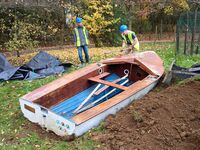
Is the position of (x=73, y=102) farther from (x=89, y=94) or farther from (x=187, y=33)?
(x=187, y=33)

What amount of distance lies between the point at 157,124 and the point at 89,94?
224 centimetres

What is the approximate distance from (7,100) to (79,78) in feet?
6.11

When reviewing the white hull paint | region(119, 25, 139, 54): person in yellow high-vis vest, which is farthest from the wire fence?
the white hull paint

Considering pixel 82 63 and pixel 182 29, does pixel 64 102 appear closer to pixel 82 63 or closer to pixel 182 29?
pixel 82 63

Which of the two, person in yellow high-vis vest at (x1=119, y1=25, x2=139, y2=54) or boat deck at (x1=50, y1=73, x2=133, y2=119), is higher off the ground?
person in yellow high-vis vest at (x1=119, y1=25, x2=139, y2=54)

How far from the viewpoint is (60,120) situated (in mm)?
5750

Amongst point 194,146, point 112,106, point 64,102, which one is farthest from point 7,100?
point 194,146

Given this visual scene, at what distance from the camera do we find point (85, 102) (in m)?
7.23

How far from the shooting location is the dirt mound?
5.34 metres

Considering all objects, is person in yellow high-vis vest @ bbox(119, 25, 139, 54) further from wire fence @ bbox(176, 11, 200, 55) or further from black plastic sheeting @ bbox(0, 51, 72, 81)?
wire fence @ bbox(176, 11, 200, 55)

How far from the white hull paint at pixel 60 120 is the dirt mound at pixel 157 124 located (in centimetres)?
14

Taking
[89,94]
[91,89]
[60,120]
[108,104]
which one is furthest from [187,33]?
[60,120]

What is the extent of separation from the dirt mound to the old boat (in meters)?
0.24

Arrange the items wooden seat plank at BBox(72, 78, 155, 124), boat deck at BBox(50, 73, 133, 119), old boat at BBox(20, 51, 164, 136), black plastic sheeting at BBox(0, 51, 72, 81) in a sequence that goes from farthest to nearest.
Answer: black plastic sheeting at BBox(0, 51, 72, 81) < boat deck at BBox(50, 73, 133, 119) < old boat at BBox(20, 51, 164, 136) < wooden seat plank at BBox(72, 78, 155, 124)
